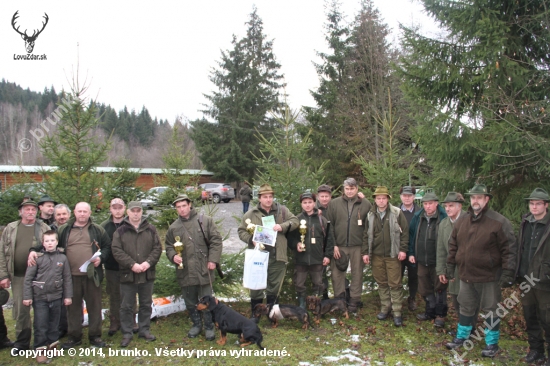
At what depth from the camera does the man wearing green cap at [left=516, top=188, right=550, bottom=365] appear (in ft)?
15.2

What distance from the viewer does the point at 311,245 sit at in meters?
6.36

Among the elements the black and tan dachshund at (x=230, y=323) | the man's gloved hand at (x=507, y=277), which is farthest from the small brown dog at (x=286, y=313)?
the man's gloved hand at (x=507, y=277)

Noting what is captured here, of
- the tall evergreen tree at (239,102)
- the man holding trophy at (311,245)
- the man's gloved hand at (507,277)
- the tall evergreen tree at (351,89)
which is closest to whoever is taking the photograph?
the man's gloved hand at (507,277)

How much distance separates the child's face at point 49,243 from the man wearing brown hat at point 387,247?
4.94 m

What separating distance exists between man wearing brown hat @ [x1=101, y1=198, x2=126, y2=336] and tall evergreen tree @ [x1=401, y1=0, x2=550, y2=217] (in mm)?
6422

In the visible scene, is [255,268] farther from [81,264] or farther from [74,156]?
[74,156]

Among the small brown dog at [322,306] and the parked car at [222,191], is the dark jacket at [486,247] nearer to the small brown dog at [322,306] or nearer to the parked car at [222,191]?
the small brown dog at [322,306]

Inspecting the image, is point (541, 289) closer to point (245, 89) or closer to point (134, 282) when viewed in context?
point (134, 282)

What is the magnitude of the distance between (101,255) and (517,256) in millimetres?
5890

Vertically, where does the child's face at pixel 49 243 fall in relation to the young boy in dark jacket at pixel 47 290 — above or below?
above

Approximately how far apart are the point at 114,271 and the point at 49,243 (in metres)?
1.12

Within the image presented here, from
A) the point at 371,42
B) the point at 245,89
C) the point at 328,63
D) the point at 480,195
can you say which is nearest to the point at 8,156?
the point at 245,89

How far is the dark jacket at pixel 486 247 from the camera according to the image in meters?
5.01

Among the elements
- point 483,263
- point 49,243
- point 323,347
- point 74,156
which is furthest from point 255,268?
point 74,156
